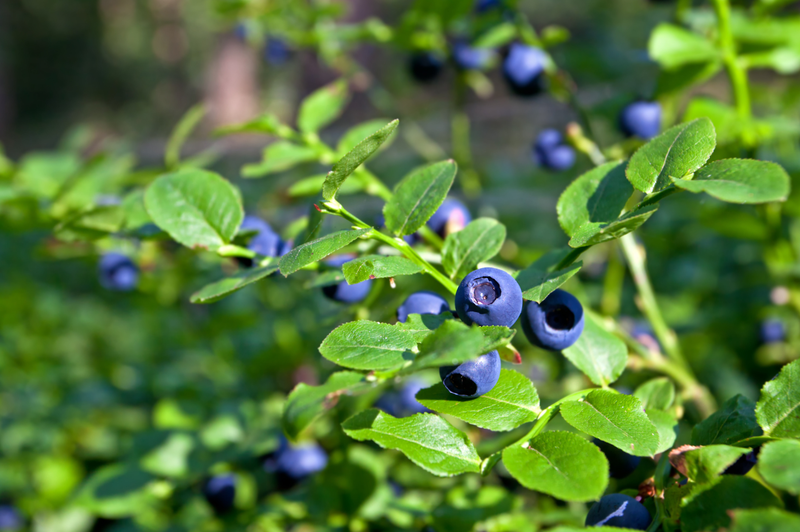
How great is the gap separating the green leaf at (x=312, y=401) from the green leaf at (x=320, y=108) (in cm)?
63

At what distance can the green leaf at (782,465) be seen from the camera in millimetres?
416

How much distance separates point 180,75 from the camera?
1522 cm

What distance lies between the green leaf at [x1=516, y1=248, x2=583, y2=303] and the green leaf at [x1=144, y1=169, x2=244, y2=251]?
360 millimetres

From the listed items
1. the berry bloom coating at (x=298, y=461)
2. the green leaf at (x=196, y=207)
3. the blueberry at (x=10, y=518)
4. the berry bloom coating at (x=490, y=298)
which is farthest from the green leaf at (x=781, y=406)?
the blueberry at (x=10, y=518)

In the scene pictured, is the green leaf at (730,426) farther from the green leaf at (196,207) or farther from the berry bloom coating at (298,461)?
the berry bloom coating at (298,461)

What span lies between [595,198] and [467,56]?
0.98 metres

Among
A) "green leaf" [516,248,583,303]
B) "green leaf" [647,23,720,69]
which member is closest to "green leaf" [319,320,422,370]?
"green leaf" [516,248,583,303]

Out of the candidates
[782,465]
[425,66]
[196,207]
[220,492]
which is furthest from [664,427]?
[425,66]

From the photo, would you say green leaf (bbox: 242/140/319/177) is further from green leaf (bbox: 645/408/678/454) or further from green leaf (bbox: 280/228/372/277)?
green leaf (bbox: 645/408/678/454)

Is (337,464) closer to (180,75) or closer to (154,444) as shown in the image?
(154,444)

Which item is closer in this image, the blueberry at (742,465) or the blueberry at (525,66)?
the blueberry at (742,465)

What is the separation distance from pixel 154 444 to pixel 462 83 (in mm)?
1155

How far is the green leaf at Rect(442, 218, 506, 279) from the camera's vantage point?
635mm

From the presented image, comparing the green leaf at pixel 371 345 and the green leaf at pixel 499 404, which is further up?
the green leaf at pixel 371 345
